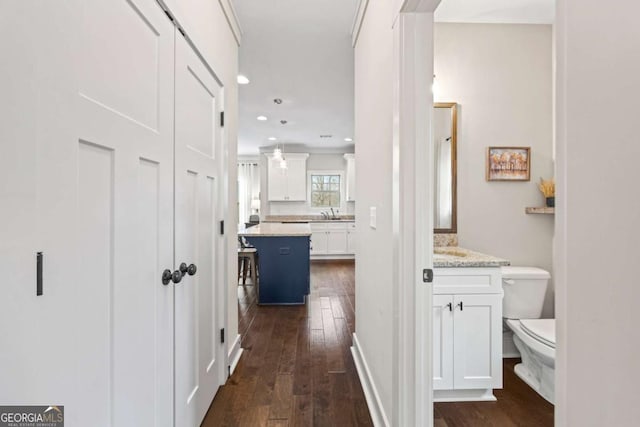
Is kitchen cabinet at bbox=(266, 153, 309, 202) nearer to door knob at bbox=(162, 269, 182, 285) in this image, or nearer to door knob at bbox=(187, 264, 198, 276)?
door knob at bbox=(187, 264, 198, 276)

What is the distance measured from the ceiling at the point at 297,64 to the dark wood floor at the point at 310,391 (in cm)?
270

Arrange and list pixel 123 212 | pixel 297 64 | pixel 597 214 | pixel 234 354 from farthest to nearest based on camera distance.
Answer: pixel 297 64
pixel 234 354
pixel 123 212
pixel 597 214

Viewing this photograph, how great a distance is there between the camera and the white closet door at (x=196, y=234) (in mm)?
1360

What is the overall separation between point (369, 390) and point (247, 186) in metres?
6.83

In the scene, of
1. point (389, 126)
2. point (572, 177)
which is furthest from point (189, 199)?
point (572, 177)

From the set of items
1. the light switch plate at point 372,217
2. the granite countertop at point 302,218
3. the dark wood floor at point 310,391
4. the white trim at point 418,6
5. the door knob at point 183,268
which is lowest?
the dark wood floor at point 310,391

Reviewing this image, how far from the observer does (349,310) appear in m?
3.54

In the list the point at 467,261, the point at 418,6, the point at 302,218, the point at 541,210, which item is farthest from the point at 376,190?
the point at 302,218

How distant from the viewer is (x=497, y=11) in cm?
226

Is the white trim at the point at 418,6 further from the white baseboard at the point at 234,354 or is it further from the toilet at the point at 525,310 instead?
the white baseboard at the point at 234,354

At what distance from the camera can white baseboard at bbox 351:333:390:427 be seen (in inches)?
61.9

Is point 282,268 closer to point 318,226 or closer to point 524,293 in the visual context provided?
point 524,293

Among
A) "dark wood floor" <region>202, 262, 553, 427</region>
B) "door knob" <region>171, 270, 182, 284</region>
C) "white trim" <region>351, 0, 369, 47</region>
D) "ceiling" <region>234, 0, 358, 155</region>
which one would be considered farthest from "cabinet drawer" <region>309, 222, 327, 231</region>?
"door knob" <region>171, 270, 182, 284</region>

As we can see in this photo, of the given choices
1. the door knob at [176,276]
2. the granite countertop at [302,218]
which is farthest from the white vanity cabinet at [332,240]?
the door knob at [176,276]
